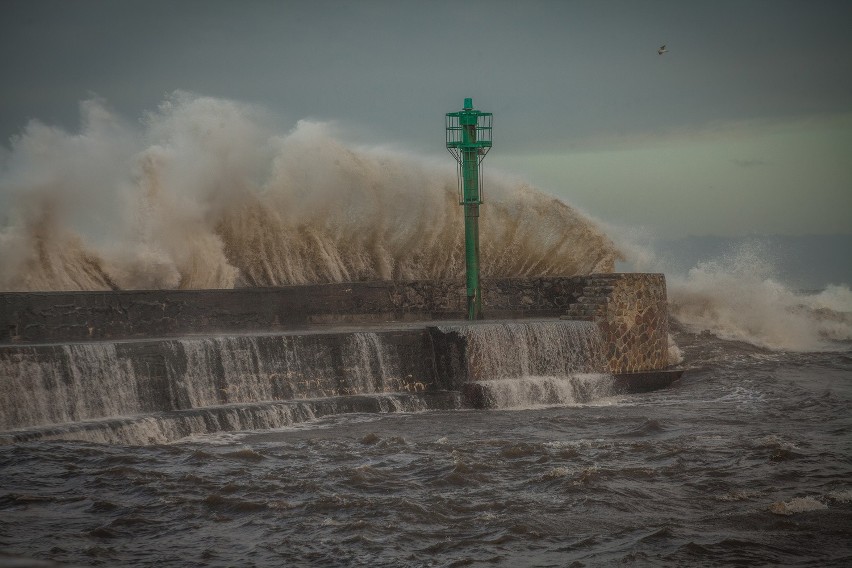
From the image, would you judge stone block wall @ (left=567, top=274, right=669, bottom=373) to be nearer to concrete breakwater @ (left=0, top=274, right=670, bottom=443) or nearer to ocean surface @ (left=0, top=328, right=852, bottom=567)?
concrete breakwater @ (left=0, top=274, right=670, bottom=443)

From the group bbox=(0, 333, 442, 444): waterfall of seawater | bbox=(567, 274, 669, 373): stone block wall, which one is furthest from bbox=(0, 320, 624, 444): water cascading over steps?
bbox=(567, 274, 669, 373): stone block wall

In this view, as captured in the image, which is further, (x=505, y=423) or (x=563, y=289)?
(x=563, y=289)

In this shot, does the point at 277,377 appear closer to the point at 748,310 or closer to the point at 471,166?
the point at 471,166

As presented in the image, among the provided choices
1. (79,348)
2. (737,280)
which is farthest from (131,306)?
(737,280)

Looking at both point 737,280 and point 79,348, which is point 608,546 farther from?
point 737,280

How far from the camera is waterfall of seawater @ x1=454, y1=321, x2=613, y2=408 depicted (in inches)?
511

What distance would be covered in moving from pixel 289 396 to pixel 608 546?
20.9 ft

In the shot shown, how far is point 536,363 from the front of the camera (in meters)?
13.7

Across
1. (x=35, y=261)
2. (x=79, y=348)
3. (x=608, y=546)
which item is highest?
(x=35, y=261)

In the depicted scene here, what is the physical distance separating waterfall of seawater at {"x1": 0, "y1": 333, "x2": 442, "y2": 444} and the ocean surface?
1.37 ft

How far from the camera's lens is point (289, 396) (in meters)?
12.1

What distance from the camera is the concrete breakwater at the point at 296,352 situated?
33.5 ft

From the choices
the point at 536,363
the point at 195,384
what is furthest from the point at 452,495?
the point at 536,363

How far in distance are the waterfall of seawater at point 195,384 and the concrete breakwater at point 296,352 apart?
14mm
